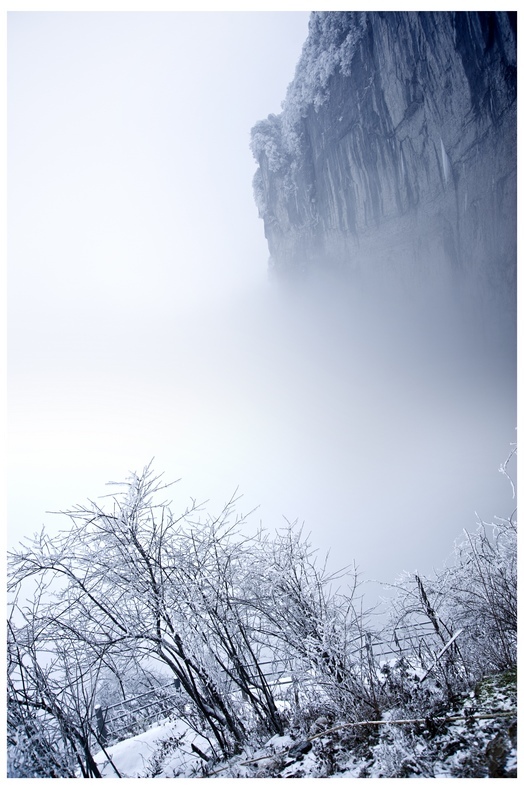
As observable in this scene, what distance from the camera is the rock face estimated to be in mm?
9508

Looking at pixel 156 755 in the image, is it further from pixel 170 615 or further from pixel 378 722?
pixel 378 722

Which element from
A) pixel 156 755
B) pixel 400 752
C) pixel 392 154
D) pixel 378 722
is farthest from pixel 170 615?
pixel 392 154

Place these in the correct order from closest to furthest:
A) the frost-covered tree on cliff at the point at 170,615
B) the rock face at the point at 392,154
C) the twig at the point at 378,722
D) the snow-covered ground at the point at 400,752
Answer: the snow-covered ground at the point at 400,752
the twig at the point at 378,722
the frost-covered tree on cliff at the point at 170,615
the rock face at the point at 392,154

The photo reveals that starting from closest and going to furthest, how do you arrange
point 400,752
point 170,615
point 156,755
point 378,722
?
point 400,752 < point 378,722 < point 170,615 < point 156,755

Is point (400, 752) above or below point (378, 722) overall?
below

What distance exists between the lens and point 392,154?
17125 millimetres

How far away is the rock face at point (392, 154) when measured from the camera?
9.51 metres

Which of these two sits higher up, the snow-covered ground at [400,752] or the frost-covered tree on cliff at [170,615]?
the frost-covered tree on cliff at [170,615]

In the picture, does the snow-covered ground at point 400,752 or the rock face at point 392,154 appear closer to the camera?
the snow-covered ground at point 400,752

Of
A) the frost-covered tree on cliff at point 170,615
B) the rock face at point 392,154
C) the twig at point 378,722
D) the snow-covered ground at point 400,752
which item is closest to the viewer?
the snow-covered ground at point 400,752

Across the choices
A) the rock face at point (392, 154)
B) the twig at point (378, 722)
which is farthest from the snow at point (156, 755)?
the rock face at point (392, 154)

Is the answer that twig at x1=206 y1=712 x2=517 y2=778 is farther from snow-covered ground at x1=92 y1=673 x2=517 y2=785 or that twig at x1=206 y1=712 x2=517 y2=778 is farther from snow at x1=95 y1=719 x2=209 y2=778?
snow at x1=95 y1=719 x2=209 y2=778

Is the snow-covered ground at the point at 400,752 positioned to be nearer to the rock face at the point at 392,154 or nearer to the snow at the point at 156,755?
the snow at the point at 156,755
